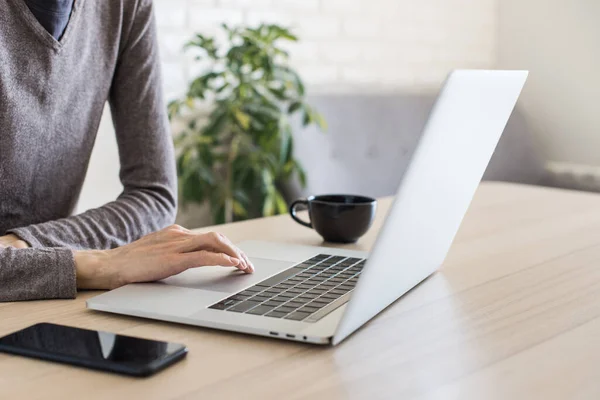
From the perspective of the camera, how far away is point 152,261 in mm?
861

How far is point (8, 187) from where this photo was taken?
1.23 metres

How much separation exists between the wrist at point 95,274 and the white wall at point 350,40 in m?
1.77

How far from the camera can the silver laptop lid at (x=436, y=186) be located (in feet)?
2.17

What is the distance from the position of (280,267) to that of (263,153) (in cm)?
178

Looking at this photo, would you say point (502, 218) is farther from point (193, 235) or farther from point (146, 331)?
point (146, 331)

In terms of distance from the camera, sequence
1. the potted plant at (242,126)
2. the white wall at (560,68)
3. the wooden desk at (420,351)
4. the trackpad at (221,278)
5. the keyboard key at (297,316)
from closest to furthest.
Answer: the wooden desk at (420,351) < the keyboard key at (297,316) < the trackpad at (221,278) < the potted plant at (242,126) < the white wall at (560,68)

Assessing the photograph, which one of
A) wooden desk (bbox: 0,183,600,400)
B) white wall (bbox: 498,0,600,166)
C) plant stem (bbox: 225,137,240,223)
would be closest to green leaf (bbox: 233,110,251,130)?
plant stem (bbox: 225,137,240,223)

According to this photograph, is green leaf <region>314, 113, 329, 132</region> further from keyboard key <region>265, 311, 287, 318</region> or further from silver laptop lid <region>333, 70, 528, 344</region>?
keyboard key <region>265, 311, 287, 318</region>

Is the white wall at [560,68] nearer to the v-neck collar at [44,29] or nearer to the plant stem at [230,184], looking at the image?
the plant stem at [230,184]

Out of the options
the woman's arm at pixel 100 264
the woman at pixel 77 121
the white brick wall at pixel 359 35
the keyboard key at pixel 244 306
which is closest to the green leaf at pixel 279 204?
the white brick wall at pixel 359 35

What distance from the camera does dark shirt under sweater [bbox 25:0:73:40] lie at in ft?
3.79

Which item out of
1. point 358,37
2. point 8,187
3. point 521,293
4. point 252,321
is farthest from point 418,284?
point 358,37

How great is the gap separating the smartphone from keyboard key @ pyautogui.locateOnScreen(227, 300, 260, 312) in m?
0.11

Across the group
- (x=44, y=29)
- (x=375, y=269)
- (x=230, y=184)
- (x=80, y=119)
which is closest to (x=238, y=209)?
(x=230, y=184)
